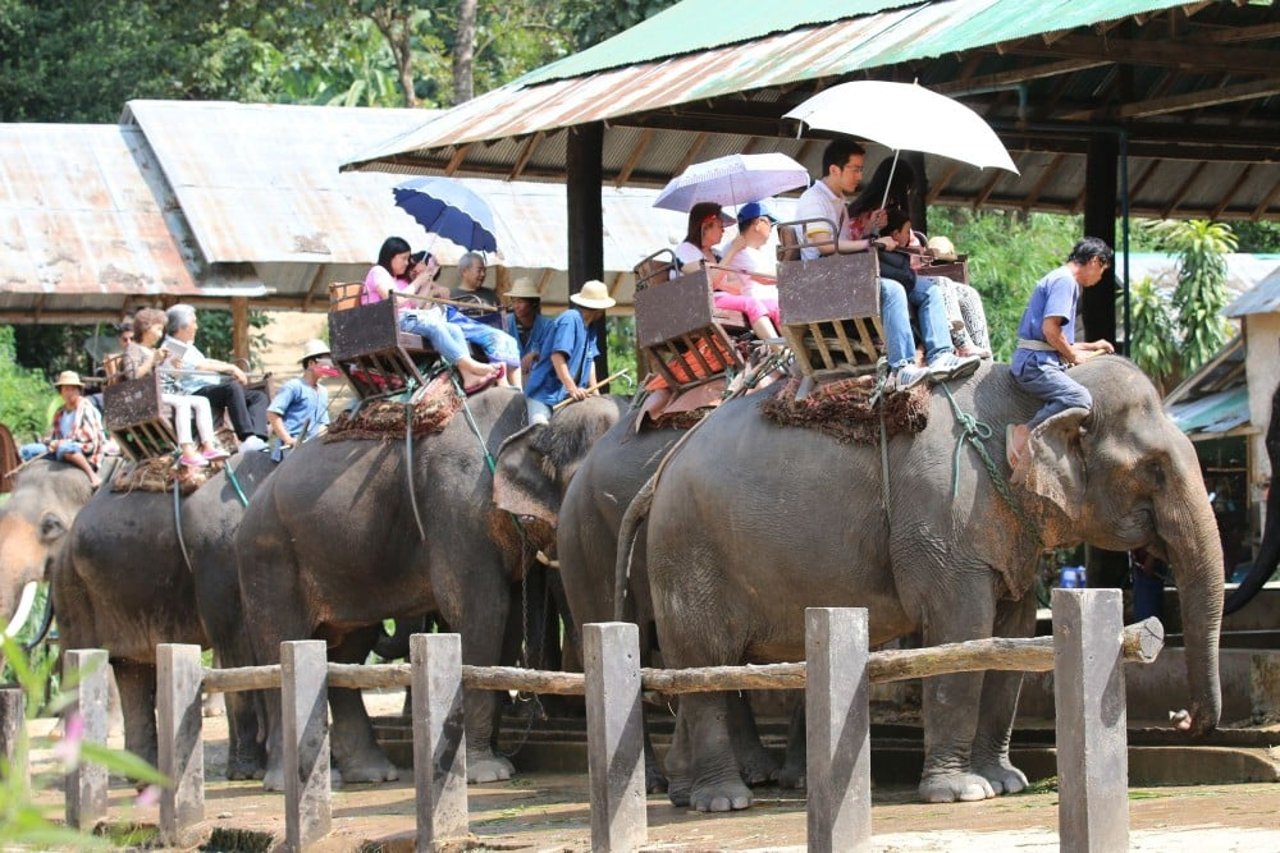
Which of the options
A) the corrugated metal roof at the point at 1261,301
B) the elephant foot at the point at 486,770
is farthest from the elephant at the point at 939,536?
the corrugated metal roof at the point at 1261,301

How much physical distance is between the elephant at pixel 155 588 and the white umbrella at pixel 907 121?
5.45m

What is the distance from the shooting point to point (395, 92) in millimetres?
46969

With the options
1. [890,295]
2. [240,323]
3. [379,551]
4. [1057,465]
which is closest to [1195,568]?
[1057,465]

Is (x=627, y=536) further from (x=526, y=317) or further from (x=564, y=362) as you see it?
(x=526, y=317)

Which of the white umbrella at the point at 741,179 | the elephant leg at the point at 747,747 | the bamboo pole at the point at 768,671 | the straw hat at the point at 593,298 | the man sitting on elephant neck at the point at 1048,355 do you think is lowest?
the elephant leg at the point at 747,747

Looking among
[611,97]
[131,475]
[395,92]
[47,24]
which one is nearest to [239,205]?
[131,475]

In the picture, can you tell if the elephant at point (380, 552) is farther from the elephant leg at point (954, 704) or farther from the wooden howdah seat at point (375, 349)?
the elephant leg at point (954, 704)

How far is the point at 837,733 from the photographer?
24.6 feet

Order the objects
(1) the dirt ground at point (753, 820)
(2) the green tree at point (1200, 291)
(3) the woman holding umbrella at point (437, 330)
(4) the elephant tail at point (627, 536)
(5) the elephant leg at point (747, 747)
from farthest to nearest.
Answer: (2) the green tree at point (1200, 291) → (3) the woman holding umbrella at point (437, 330) → (5) the elephant leg at point (747, 747) → (4) the elephant tail at point (627, 536) → (1) the dirt ground at point (753, 820)

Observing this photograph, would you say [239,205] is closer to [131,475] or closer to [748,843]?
[131,475]

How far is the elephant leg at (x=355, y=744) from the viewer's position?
500 inches

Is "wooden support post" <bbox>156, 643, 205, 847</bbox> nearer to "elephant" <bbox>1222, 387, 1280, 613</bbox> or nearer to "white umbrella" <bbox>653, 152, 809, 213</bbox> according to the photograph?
"white umbrella" <bbox>653, 152, 809, 213</bbox>

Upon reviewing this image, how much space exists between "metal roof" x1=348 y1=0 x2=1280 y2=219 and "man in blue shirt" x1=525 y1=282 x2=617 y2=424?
1114mm

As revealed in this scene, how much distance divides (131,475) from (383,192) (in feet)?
30.9
